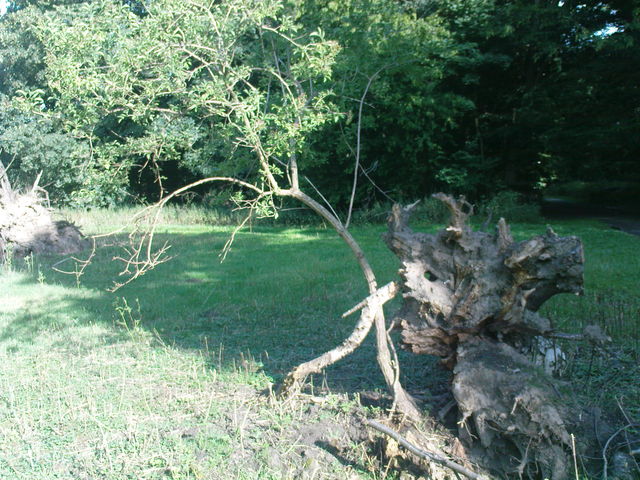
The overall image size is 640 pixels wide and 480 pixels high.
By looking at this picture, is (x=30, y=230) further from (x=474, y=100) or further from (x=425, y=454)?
(x=474, y=100)

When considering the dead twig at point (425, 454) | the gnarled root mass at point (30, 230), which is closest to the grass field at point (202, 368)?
the dead twig at point (425, 454)

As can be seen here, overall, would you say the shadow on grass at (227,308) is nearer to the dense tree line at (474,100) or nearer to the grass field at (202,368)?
the grass field at (202,368)

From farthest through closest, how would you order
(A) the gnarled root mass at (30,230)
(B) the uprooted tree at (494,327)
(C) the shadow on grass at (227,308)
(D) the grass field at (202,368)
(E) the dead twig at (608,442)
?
(A) the gnarled root mass at (30,230) < (C) the shadow on grass at (227,308) < (D) the grass field at (202,368) < (B) the uprooted tree at (494,327) < (E) the dead twig at (608,442)

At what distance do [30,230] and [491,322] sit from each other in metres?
11.9

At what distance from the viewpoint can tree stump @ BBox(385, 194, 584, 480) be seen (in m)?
3.90

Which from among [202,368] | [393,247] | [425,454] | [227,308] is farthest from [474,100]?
Result: [425,454]

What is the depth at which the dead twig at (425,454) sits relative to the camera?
11.4 feet

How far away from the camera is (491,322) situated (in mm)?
4613

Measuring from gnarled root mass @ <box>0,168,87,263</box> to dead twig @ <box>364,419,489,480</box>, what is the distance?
1110 centimetres

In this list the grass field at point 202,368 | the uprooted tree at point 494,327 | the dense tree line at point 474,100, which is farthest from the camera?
the dense tree line at point 474,100

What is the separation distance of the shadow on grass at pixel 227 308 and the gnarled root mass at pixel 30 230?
3.51 ft

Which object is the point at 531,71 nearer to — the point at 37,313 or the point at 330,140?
the point at 330,140

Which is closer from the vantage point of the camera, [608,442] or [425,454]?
[425,454]

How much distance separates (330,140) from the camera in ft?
57.1
